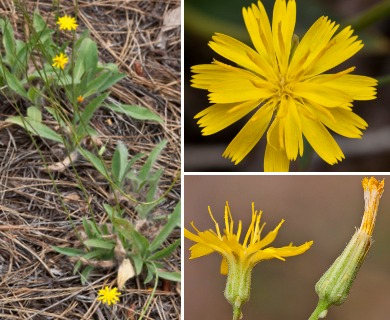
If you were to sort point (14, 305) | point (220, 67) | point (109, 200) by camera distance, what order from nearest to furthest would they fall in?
point (220, 67)
point (14, 305)
point (109, 200)

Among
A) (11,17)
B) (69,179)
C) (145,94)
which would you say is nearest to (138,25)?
(145,94)

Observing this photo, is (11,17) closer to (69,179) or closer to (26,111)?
(26,111)

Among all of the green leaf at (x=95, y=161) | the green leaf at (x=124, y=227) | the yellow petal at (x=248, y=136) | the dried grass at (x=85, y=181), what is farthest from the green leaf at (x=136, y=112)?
the yellow petal at (x=248, y=136)

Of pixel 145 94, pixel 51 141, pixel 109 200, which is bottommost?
pixel 109 200

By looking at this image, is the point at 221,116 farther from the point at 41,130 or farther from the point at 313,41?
the point at 41,130

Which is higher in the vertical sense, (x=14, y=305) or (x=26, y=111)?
(x=26, y=111)

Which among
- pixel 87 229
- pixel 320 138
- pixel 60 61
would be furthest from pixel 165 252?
pixel 320 138

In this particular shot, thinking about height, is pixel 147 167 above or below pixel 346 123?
below
